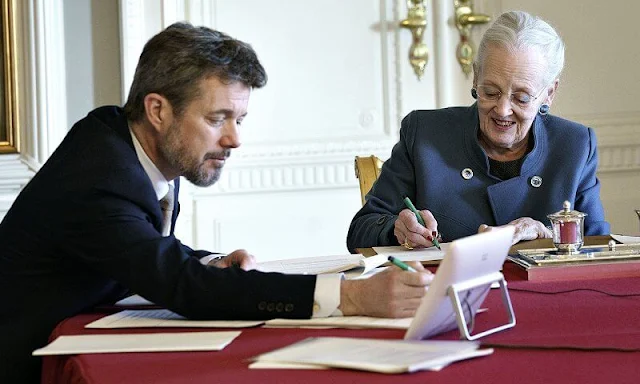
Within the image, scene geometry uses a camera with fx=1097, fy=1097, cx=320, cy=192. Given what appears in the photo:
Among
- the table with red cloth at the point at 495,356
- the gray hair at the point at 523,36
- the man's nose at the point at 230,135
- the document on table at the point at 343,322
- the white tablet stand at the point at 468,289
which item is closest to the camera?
the table with red cloth at the point at 495,356

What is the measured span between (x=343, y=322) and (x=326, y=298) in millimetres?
88

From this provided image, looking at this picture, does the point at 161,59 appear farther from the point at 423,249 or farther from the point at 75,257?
the point at 423,249

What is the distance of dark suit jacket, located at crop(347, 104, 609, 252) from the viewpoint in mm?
3248

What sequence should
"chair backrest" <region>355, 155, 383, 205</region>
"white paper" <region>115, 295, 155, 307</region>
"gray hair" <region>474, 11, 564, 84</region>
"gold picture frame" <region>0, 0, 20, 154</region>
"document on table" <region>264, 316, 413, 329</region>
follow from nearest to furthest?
"document on table" <region>264, 316, 413, 329</region> < "white paper" <region>115, 295, 155, 307</region> < "gray hair" <region>474, 11, 564, 84</region> < "chair backrest" <region>355, 155, 383, 205</region> < "gold picture frame" <region>0, 0, 20, 154</region>

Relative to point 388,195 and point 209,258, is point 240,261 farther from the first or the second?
point 388,195

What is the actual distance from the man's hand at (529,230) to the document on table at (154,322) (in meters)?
1.13

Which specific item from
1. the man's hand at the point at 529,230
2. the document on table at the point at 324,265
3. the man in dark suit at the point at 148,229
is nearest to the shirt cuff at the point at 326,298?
the man in dark suit at the point at 148,229

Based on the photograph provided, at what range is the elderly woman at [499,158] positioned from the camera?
3.20 meters

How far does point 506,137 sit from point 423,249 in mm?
548

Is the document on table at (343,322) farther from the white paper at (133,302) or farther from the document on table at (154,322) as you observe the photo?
the white paper at (133,302)

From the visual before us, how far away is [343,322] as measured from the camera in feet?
6.50

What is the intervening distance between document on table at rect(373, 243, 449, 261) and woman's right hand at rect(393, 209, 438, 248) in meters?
0.02

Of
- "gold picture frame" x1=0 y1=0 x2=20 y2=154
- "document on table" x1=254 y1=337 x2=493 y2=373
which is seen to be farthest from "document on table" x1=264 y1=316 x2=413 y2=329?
"gold picture frame" x1=0 y1=0 x2=20 y2=154

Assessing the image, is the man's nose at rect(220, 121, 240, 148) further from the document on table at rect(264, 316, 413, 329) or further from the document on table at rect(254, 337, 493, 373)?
the document on table at rect(254, 337, 493, 373)
